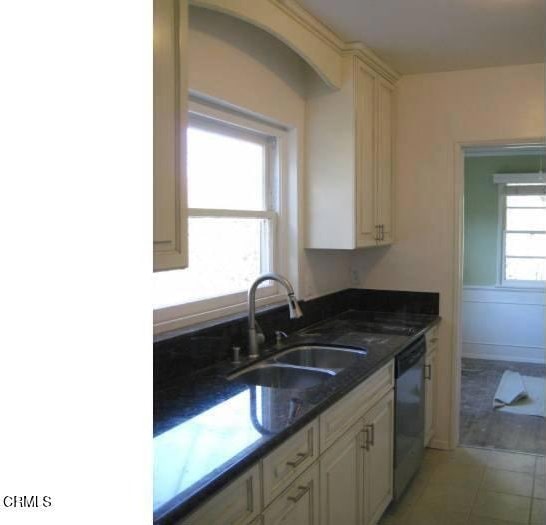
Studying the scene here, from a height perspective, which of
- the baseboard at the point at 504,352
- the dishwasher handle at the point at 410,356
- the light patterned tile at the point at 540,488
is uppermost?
the dishwasher handle at the point at 410,356

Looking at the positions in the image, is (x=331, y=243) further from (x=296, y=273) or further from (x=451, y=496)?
(x=451, y=496)

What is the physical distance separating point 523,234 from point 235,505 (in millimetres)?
5714

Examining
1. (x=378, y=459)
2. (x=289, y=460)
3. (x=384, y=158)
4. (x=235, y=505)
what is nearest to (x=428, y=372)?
(x=378, y=459)

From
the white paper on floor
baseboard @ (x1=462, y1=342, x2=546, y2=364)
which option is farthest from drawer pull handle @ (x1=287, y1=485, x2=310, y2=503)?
baseboard @ (x1=462, y1=342, x2=546, y2=364)

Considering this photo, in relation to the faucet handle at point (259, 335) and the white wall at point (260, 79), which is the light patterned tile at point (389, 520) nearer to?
the faucet handle at point (259, 335)

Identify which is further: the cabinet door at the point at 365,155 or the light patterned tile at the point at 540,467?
the light patterned tile at the point at 540,467

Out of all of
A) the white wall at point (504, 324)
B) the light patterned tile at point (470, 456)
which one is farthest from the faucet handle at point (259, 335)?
the white wall at point (504, 324)

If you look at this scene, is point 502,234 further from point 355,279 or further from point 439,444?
point 439,444

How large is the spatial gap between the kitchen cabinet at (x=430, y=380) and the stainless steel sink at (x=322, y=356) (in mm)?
863

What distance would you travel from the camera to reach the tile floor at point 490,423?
13.0 feet

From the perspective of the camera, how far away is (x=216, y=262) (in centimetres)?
279
